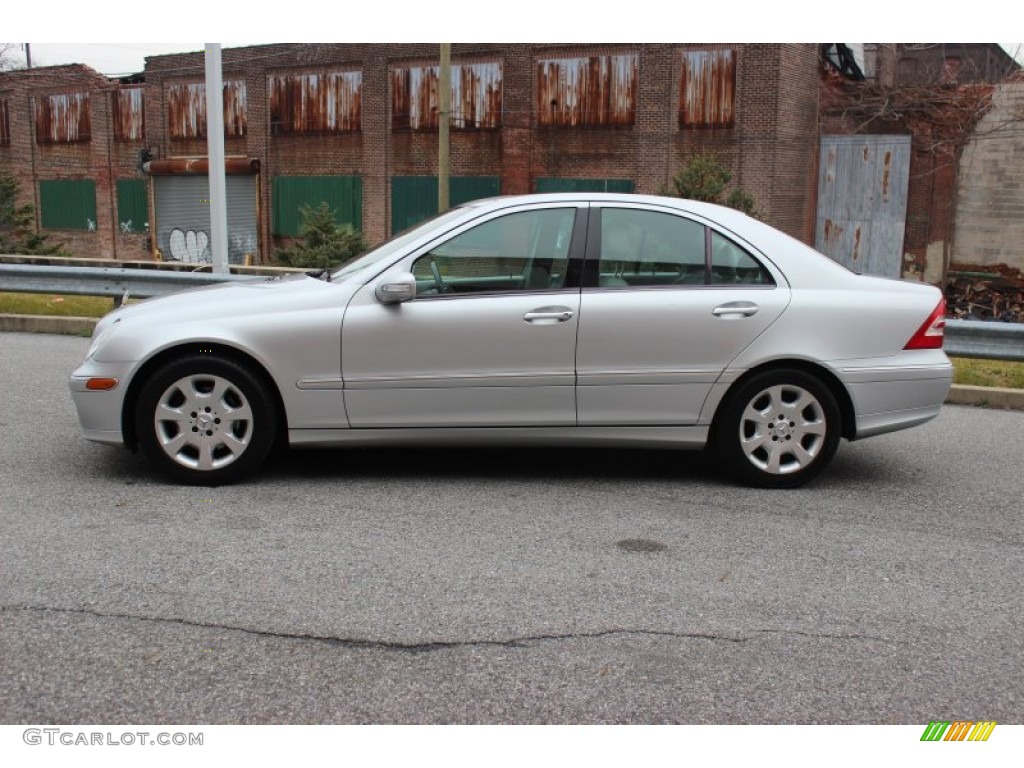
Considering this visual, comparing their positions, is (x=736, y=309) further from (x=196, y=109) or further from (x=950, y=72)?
(x=196, y=109)

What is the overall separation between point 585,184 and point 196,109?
48.9 feet

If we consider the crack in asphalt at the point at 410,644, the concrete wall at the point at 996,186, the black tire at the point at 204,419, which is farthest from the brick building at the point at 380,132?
the crack in asphalt at the point at 410,644

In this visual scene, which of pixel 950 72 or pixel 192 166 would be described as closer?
pixel 950 72

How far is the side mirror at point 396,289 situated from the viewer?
5281 millimetres

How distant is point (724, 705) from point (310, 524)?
2323 mm

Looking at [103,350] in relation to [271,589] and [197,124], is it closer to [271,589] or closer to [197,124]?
[271,589]

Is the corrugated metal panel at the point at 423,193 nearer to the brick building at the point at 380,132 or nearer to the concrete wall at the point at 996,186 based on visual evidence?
the brick building at the point at 380,132

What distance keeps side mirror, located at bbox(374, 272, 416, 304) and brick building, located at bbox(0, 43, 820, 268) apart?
2217 centimetres

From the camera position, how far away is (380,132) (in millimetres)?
31281

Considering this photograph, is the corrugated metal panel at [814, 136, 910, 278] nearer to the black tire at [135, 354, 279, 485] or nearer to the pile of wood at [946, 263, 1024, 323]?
the pile of wood at [946, 263, 1024, 323]

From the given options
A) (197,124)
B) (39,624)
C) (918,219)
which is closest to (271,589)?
(39,624)
